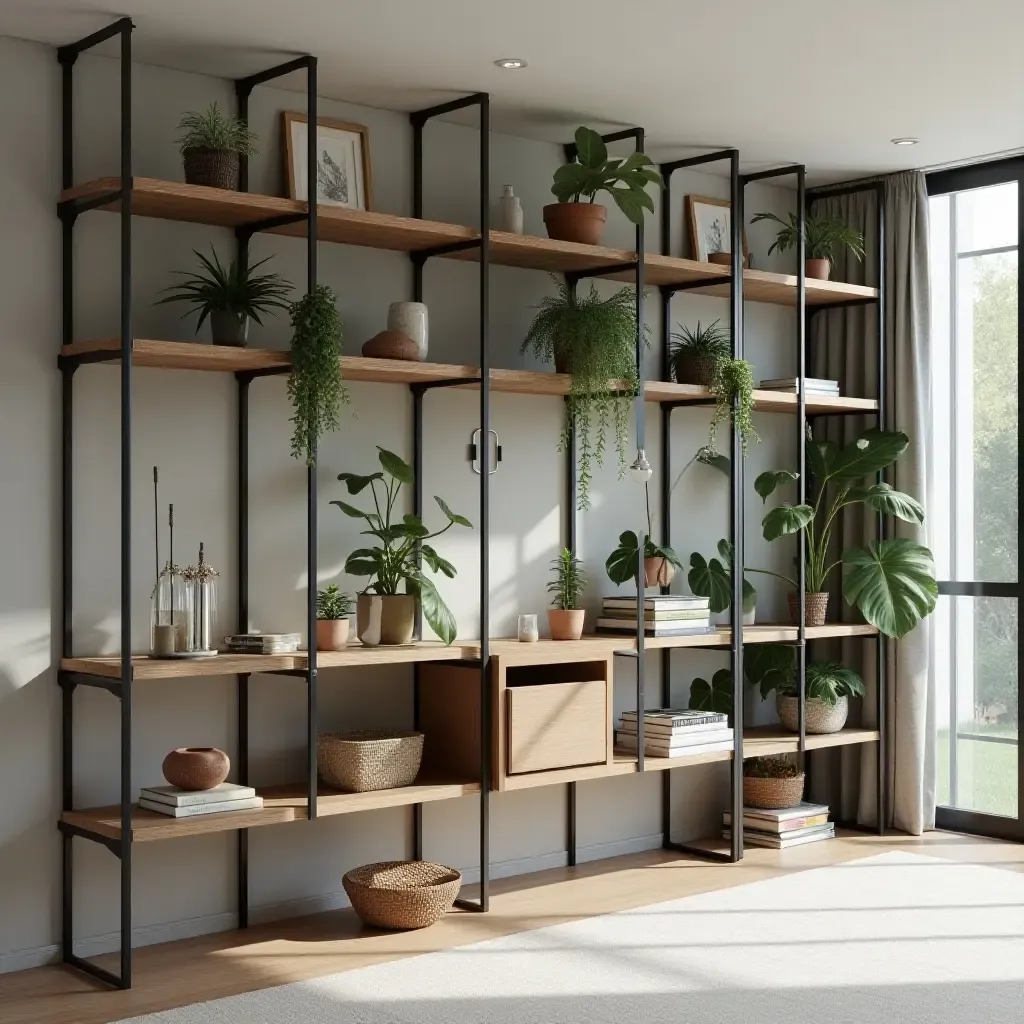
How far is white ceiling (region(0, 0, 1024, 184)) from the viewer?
3924 mm

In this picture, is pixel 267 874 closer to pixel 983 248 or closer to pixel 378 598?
pixel 378 598

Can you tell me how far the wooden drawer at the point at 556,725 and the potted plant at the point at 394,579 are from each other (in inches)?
15.0

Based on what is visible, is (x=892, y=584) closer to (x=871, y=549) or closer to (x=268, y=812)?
(x=871, y=549)

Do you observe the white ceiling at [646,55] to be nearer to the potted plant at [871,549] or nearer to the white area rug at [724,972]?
the potted plant at [871,549]

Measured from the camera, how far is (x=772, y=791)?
5.69 m

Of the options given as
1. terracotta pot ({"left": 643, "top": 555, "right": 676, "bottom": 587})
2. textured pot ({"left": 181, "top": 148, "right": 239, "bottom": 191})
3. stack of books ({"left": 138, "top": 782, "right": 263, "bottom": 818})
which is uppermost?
textured pot ({"left": 181, "top": 148, "right": 239, "bottom": 191})

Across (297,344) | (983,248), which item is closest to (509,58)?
(297,344)

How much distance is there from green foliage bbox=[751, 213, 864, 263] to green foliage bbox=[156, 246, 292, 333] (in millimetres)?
2132

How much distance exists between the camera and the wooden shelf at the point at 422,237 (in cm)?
407

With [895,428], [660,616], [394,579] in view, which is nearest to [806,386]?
[895,428]

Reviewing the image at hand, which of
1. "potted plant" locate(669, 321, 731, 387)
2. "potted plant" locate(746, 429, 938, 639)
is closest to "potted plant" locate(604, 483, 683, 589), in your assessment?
"potted plant" locate(746, 429, 938, 639)

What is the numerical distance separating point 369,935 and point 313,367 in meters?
1.72

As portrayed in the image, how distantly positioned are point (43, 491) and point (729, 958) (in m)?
2.38

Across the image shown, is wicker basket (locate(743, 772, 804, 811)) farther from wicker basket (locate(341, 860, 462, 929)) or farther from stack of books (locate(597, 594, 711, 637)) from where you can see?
wicker basket (locate(341, 860, 462, 929))
